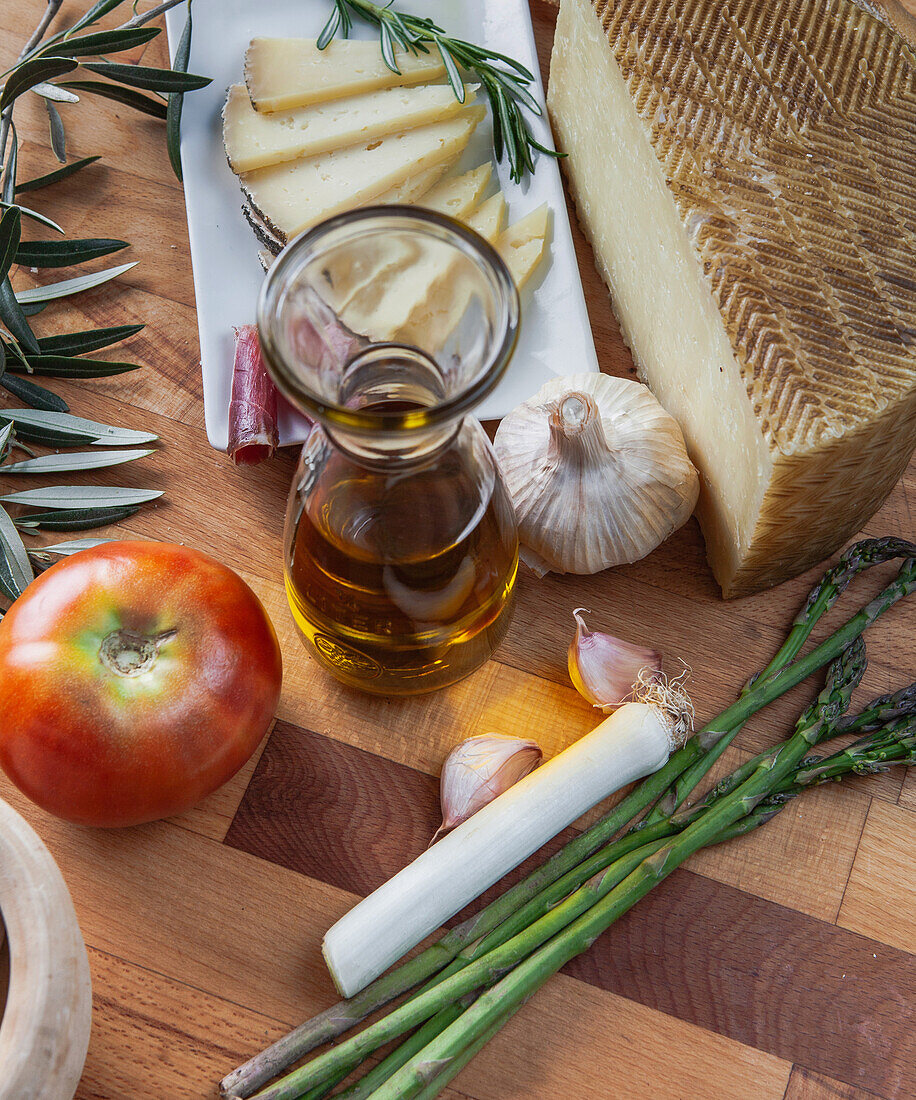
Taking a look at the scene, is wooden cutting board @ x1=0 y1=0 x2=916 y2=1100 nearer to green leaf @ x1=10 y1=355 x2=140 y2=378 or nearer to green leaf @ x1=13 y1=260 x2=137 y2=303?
green leaf @ x1=10 y1=355 x2=140 y2=378

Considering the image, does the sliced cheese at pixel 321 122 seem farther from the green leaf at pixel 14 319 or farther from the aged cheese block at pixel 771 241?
the green leaf at pixel 14 319

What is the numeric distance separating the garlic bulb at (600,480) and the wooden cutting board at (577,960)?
→ 0.28 ft

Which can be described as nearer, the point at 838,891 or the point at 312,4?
the point at 838,891

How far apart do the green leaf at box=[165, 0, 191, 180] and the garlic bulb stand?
0.61 meters

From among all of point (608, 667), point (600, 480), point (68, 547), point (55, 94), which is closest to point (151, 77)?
point (55, 94)

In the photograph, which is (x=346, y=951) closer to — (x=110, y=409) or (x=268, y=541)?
(x=268, y=541)

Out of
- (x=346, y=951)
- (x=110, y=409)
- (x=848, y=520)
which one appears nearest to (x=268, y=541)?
(x=110, y=409)

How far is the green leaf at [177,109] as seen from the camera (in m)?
1.35

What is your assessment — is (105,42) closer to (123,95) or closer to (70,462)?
(123,95)

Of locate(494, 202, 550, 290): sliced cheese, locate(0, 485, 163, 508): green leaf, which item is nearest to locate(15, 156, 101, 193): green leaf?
locate(0, 485, 163, 508): green leaf

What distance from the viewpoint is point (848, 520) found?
3.90 ft

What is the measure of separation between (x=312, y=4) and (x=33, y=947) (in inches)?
52.5

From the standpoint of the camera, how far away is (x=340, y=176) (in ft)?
4.29

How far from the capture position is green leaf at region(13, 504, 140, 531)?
4.01 ft
